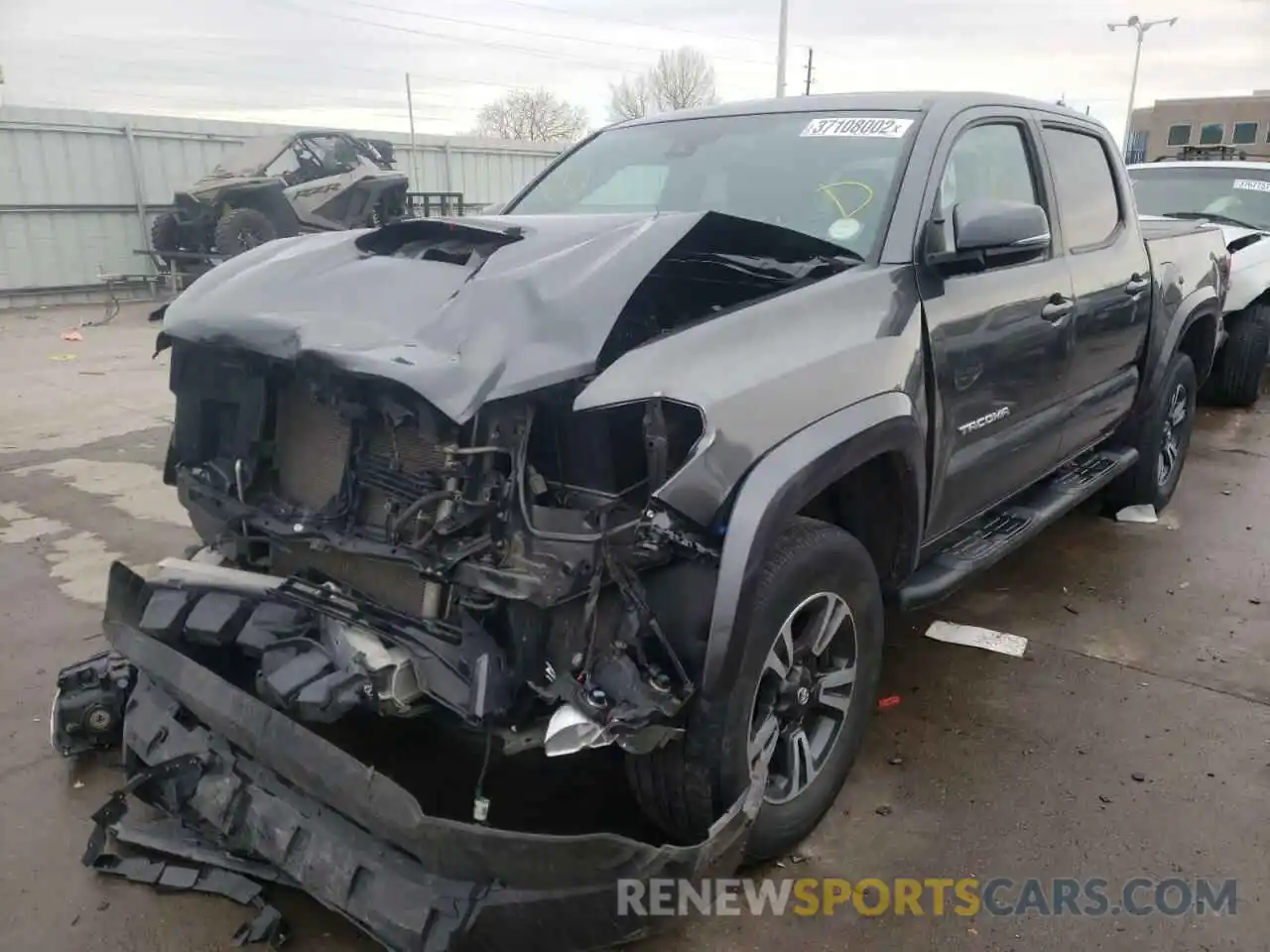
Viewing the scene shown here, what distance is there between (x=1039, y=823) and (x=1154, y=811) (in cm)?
37

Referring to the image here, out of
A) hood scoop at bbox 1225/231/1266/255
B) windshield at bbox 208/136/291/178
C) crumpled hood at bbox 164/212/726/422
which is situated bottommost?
hood scoop at bbox 1225/231/1266/255

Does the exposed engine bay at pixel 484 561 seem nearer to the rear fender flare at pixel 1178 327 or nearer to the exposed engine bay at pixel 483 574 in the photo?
the exposed engine bay at pixel 483 574

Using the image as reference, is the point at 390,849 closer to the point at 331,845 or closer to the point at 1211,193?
the point at 331,845

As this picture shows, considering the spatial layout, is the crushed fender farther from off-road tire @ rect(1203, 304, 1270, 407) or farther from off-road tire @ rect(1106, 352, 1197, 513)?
off-road tire @ rect(1203, 304, 1270, 407)

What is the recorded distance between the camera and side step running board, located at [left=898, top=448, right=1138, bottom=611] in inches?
124

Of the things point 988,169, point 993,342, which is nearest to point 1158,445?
point 988,169

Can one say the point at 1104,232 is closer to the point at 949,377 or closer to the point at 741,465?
the point at 949,377

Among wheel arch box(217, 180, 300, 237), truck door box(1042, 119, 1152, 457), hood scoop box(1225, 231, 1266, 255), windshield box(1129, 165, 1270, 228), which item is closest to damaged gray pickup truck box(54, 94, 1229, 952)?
truck door box(1042, 119, 1152, 457)

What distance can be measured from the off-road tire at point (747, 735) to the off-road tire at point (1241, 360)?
6631 millimetres

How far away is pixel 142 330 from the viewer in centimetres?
1195

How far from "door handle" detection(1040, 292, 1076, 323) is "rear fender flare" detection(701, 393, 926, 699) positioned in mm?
1284

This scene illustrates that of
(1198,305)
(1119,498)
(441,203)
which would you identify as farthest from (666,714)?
(441,203)

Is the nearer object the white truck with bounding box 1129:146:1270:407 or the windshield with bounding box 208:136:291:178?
the white truck with bounding box 1129:146:1270:407

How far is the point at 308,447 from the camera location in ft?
8.55
